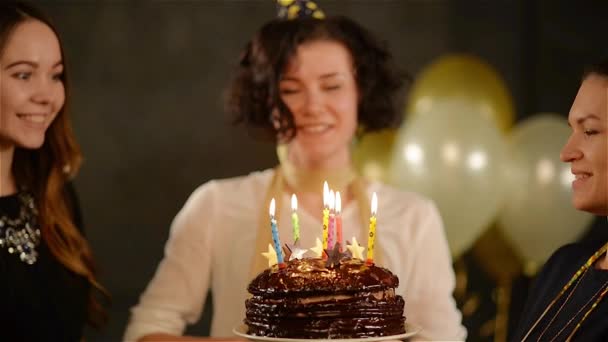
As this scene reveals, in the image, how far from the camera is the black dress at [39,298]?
2.78m

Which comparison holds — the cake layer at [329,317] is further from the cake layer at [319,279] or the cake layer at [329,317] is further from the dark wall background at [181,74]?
the dark wall background at [181,74]

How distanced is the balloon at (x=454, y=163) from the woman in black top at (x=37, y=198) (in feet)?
6.34

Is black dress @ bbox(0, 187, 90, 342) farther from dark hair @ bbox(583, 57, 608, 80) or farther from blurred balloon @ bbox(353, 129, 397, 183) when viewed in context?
blurred balloon @ bbox(353, 129, 397, 183)

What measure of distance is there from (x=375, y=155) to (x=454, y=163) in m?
0.55

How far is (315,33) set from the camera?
2.97 m

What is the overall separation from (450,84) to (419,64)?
133 centimetres

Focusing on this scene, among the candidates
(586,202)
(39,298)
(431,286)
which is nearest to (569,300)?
(586,202)

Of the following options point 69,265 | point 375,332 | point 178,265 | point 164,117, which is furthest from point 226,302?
point 164,117

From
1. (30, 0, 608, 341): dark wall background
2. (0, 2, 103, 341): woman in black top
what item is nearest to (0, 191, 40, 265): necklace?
(0, 2, 103, 341): woman in black top

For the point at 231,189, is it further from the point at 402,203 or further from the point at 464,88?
the point at 464,88

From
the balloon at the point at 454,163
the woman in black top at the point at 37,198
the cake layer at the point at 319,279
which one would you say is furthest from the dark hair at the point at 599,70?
the balloon at the point at 454,163

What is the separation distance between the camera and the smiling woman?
285 centimetres

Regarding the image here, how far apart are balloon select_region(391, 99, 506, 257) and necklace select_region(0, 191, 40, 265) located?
2.11 metres

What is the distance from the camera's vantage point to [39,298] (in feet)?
9.37
